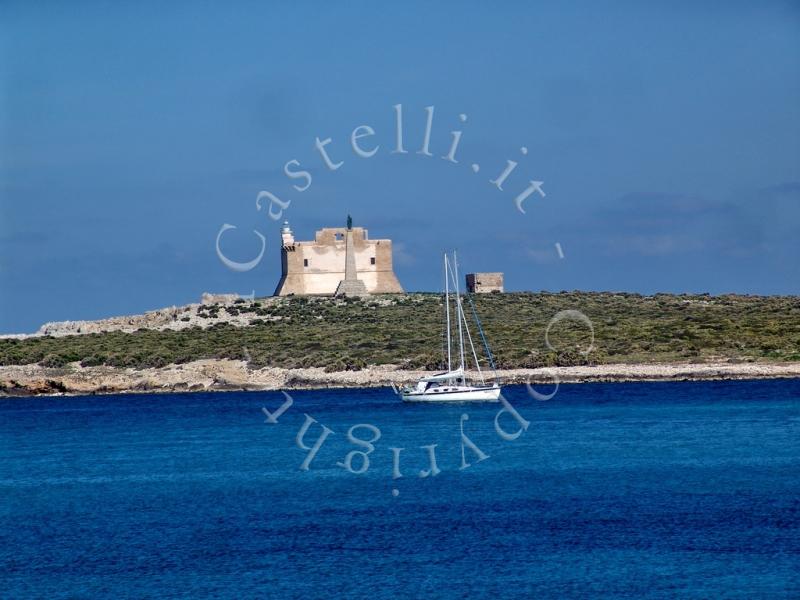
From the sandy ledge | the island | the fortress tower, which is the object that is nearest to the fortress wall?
the fortress tower

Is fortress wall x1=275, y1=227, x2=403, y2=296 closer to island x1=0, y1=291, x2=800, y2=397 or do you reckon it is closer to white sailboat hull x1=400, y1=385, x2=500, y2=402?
island x1=0, y1=291, x2=800, y2=397

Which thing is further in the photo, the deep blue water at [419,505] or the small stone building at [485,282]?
the small stone building at [485,282]

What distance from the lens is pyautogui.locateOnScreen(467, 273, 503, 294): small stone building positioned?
74.6 metres

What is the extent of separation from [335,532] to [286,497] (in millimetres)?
4188

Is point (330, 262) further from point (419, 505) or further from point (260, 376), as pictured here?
point (419, 505)

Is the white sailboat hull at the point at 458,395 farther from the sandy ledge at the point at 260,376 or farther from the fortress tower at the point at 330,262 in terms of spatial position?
the fortress tower at the point at 330,262

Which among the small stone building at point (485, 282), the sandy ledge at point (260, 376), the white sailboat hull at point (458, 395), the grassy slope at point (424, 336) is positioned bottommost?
the white sailboat hull at point (458, 395)

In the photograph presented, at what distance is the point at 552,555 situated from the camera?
20531mm

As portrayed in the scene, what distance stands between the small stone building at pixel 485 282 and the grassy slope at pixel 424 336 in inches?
183

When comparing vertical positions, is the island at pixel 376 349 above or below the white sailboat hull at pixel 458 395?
above

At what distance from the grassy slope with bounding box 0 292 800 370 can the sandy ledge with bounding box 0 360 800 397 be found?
0.69m

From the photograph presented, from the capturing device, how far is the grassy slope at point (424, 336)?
5047 centimetres

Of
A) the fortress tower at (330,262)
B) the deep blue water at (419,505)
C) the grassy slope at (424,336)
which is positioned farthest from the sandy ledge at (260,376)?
the fortress tower at (330,262)

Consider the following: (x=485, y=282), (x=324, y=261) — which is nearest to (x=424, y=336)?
(x=324, y=261)
